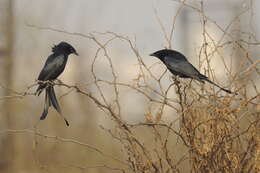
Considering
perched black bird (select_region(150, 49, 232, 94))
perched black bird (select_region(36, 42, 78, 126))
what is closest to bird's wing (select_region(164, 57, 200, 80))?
perched black bird (select_region(150, 49, 232, 94))

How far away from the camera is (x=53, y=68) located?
3.14m

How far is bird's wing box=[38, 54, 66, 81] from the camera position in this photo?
3.14 m

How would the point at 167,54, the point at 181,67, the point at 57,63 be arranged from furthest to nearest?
the point at 57,63 → the point at 167,54 → the point at 181,67

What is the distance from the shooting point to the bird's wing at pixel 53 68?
10.3ft

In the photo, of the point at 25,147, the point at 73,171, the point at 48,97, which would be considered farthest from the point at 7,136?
the point at 48,97

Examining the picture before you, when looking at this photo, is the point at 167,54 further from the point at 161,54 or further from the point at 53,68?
the point at 53,68

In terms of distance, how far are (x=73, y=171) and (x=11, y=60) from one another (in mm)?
1801

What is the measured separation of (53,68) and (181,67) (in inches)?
26.6

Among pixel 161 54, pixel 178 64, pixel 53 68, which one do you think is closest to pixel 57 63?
pixel 53 68

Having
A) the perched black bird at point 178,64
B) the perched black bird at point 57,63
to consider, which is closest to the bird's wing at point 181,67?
the perched black bird at point 178,64

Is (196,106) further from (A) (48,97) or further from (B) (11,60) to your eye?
(B) (11,60)

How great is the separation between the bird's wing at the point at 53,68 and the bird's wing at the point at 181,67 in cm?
56

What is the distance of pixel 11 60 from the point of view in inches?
330

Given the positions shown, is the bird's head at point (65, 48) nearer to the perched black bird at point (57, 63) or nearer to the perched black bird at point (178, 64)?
the perched black bird at point (57, 63)
